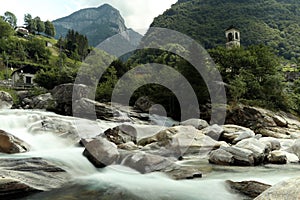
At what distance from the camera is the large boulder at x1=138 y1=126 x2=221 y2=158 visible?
41.8 feet

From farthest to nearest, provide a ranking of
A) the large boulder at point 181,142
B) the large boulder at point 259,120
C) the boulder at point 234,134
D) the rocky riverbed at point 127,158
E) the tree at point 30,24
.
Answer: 1. the tree at point 30,24
2. the large boulder at point 259,120
3. the boulder at point 234,134
4. the large boulder at point 181,142
5. the rocky riverbed at point 127,158

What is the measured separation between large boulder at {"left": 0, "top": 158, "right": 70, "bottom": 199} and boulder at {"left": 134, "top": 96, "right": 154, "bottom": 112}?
20.9 metres

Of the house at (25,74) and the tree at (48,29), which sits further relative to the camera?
the tree at (48,29)

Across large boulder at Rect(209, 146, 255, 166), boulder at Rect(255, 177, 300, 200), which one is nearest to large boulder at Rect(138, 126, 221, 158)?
large boulder at Rect(209, 146, 255, 166)

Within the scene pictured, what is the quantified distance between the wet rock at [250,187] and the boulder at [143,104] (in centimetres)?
2180

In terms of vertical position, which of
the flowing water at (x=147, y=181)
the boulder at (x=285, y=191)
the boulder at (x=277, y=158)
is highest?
the boulder at (x=285, y=191)

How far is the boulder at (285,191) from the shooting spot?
364 centimetres

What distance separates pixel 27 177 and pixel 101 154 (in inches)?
115

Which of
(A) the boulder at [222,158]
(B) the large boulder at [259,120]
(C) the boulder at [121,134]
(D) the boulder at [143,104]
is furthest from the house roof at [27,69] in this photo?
(A) the boulder at [222,158]

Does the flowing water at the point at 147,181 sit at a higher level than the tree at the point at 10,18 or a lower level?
lower

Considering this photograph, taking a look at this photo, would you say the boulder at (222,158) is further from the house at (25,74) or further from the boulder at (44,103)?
the house at (25,74)

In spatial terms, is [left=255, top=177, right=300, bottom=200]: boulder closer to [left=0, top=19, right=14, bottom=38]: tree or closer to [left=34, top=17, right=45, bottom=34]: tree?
[left=0, top=19, right=14, bottom=38]: tree

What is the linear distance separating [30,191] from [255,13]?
112 m

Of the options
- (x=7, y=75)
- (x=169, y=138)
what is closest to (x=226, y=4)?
(x=7, y=75)
